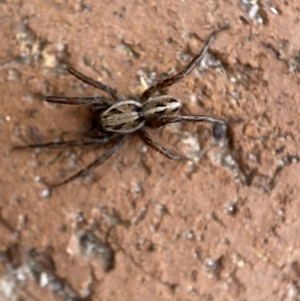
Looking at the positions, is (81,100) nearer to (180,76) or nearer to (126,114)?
(126,114)

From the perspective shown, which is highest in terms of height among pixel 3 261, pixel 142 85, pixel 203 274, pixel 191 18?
pixel 191 18

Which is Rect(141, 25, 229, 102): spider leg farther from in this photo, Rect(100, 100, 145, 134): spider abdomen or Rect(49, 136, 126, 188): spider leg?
Rect(49, 136, 126, 188): spider leg

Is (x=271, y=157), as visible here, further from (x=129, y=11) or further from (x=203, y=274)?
(x=129, y=11)

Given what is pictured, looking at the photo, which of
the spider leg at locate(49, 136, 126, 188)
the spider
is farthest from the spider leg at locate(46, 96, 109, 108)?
the spider leg at locate(49, 136, 126, 188)

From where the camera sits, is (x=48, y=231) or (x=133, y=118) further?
(x=133, y=118)

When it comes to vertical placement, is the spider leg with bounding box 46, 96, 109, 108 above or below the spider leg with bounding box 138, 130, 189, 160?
below

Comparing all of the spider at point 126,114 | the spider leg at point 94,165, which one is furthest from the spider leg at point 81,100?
the spider leg at point 94,165

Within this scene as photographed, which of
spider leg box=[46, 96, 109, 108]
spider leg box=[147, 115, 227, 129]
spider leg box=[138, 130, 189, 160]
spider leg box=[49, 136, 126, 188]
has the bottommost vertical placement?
spider leg box=[49, 136, 126, 188]

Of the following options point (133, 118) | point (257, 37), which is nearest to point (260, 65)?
point (257, 37)

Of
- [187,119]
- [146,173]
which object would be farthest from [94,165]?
[187,119]
